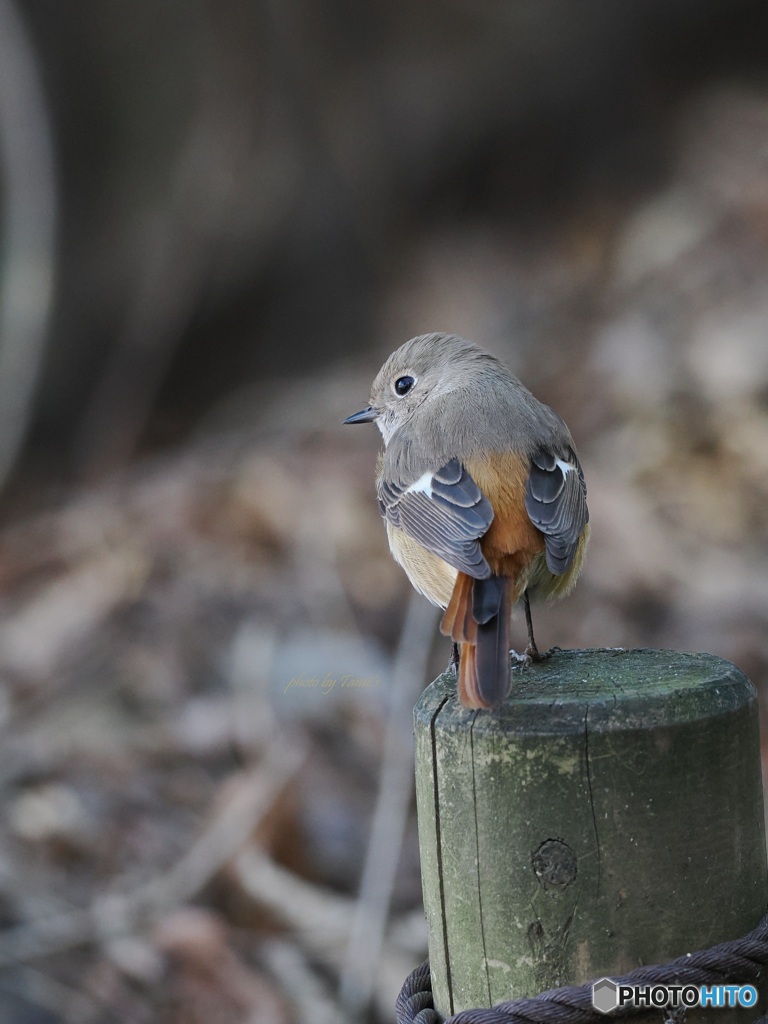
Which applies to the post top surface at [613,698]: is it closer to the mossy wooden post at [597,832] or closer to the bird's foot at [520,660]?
the mossy wooden post at [597,832]

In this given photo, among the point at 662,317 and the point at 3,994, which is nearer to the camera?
the point at 3,994

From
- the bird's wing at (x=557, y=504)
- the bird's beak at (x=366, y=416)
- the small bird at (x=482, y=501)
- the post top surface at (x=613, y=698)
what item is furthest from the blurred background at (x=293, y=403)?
A: the post top surface at (x=613, y=698)

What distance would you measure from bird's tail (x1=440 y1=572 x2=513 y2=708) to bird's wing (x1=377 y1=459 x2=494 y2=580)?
52 mm

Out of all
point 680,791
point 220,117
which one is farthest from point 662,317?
point 680,791

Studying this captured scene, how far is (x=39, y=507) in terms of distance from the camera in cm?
824

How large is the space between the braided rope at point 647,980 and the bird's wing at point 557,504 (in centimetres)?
99

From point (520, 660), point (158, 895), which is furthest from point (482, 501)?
point (158, 895)

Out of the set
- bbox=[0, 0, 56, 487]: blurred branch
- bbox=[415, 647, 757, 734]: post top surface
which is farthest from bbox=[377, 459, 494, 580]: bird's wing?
bbox=[0, 0, 56, 487]: blurred branch

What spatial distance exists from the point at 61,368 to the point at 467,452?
631 centimetres

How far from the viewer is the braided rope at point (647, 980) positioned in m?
1.79

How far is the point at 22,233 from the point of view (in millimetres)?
8031

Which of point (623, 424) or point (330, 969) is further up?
point (623, 424)

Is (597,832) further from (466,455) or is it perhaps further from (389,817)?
(389,817)

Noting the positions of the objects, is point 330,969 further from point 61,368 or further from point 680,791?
point 61,368
